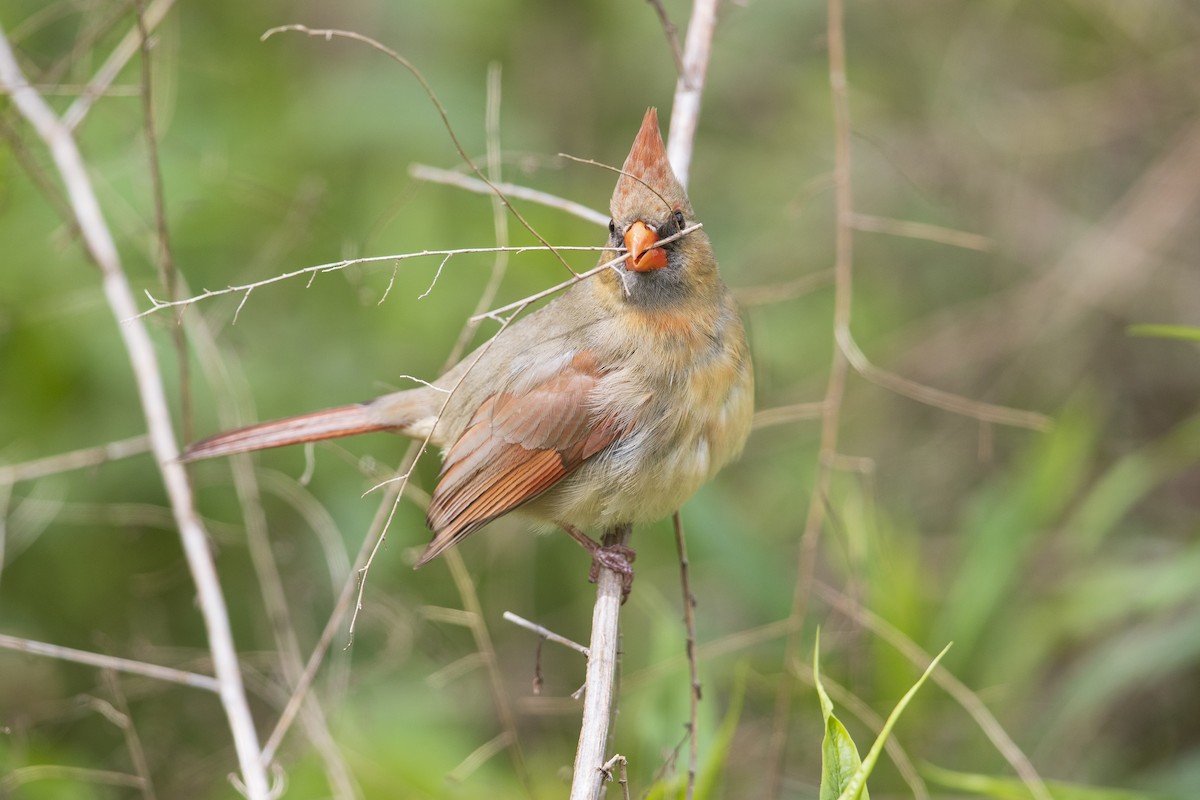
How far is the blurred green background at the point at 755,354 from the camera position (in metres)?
3.95

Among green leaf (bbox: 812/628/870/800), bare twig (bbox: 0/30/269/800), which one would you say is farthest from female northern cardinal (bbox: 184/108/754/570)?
green leaf (bbox: 812/628/870/800)

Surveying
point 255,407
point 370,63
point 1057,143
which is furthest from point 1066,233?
point 255,407

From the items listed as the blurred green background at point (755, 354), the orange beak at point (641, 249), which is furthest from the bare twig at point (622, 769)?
the orange beak at point (641, 249)

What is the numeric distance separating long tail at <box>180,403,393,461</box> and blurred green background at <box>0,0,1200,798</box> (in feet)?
0.41

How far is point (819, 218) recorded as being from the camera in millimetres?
6180

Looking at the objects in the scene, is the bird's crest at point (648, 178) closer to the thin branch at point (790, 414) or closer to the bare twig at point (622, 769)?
the thin branch at point (790, 414)

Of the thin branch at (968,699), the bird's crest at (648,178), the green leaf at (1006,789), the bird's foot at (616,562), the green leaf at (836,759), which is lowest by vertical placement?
the green leaf at (1006,789)

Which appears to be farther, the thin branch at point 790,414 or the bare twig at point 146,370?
the thin branch at point 790,414

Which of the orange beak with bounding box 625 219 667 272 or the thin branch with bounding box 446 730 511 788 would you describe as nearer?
the thin branch with bounding box 446 730 511 788

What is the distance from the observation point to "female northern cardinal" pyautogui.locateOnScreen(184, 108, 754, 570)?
3.20 meters

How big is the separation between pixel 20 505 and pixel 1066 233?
4.67 meters

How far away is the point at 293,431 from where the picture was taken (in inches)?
139

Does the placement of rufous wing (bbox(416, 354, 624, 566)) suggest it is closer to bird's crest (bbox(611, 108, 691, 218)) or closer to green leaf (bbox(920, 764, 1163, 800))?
bird's crest (bbox(611, 108, 691, 218))

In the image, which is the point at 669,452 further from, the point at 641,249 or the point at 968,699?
the point at 968,699
